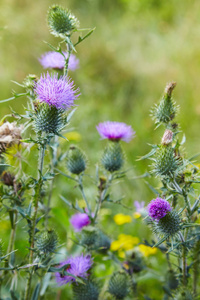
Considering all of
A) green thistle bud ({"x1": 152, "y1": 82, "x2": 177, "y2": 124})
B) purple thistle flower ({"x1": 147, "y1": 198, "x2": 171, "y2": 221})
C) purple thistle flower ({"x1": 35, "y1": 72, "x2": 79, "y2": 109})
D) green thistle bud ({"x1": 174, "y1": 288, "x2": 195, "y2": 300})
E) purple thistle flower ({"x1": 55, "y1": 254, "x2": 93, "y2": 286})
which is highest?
green thistle bud ({"x1": 152, "y1": 82, "x2": 177, "y2": 124})

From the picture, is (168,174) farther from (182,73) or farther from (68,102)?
(182,73)

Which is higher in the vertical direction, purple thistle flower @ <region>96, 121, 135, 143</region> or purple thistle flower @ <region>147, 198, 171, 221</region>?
purple thistle flower @ <region>96, 121, 135, 143</region>

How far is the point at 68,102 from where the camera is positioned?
1740 millimetres

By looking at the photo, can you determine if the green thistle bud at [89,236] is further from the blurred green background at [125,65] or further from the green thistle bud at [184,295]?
the blurred green background at [125,65]

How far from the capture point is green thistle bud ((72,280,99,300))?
2.11 metres

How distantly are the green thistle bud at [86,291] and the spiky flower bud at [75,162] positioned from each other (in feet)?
2.34

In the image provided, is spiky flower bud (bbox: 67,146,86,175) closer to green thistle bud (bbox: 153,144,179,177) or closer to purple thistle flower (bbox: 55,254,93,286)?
purple thistle flower (bbox: 55,254,93,286)

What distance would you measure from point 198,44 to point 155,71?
864mm

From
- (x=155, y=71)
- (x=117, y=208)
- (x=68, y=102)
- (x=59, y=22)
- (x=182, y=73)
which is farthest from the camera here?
(x=155, y=71)

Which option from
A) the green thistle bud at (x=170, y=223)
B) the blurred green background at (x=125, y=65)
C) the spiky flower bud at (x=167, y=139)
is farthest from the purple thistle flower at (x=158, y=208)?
the blurred green background at (x=125, y=65)

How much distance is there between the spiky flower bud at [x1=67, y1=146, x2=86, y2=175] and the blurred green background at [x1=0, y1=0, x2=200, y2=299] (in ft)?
4.27

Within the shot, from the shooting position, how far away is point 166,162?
5.93ft

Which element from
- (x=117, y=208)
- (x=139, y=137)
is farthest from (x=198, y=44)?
(x=117, y=208)

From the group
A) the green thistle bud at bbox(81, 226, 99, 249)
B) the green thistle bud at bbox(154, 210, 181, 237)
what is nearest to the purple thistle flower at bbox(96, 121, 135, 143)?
the green thistle bud at bbox(81, 226, 99, 249)
